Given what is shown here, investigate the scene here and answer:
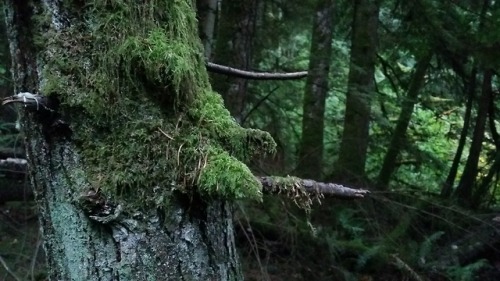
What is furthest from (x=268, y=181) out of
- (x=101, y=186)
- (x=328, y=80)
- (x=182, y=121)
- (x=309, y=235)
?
(x=328, y=80)

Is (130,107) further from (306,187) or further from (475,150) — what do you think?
(475,150)

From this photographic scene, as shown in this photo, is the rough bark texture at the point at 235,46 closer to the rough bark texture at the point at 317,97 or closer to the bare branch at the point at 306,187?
the rough bark texture at the point at 317,97

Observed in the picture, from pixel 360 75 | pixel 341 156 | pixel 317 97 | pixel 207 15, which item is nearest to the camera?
pixel 207 15

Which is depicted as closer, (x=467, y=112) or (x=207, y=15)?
(x=207, y=15)

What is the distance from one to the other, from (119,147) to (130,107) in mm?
116

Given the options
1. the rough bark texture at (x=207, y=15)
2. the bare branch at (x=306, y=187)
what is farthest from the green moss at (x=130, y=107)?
the rough bark texture at (x=207, y=15)

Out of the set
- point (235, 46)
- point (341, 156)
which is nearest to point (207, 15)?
point (235, 46)

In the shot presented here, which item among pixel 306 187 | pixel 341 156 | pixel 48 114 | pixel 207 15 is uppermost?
pixel 207 15

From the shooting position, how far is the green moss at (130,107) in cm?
171

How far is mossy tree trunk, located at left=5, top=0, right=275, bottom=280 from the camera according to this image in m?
1.69

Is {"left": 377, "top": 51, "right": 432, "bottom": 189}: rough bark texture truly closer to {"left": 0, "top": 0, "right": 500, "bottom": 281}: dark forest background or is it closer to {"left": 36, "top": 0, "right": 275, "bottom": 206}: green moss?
{"left": 0, "top": 0, "right": 500, "bottom": 281}: dark forest background

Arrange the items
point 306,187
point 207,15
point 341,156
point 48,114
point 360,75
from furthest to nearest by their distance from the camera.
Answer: point 341,156 → point 360,75 → point 207,15 → point 306,187 → point 48,114

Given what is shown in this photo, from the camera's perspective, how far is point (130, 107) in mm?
1739

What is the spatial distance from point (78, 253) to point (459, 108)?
10.3m
